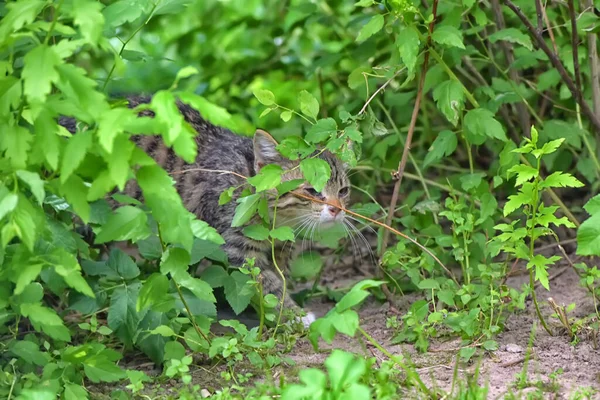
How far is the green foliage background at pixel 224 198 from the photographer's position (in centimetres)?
273

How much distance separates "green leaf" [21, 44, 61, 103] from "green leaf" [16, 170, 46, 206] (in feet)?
0.73

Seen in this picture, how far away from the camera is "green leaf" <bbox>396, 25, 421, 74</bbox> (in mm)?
3715

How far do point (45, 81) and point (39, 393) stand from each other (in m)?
0.99

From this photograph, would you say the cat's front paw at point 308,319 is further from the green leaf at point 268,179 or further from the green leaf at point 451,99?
the green leaf at point 451,99

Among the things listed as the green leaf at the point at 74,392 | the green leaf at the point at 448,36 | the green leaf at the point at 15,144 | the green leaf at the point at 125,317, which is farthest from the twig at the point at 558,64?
the green leaf at the point at 74,392

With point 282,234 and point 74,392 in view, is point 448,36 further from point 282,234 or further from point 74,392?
point 74,392

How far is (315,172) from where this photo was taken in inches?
143

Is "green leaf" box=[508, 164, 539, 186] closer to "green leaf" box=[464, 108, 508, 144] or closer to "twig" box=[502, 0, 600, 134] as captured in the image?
"green leaf" box=[464, 108, 508, 144]

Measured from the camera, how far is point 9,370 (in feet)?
11.6

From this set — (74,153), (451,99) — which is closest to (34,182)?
(74,153)

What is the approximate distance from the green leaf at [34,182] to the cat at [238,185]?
1821mm

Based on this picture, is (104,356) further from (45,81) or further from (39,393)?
(45,81)

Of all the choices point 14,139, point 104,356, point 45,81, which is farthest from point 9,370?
point 45,81

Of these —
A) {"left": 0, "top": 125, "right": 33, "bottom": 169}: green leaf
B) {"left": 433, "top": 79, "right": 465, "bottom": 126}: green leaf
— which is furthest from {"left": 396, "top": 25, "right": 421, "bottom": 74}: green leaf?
{"left": 0, "top": 125, "right": 33, "bottom": 169}: green leaf
